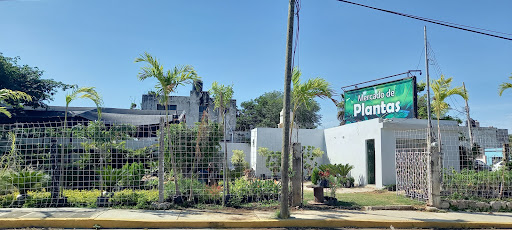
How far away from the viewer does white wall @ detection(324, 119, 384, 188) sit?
50.4 feet

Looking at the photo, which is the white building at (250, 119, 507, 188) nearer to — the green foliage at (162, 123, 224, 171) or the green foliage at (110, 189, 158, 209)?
the green foliage at (162, 123, 224, 171)

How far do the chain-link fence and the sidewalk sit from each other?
21.0 inches

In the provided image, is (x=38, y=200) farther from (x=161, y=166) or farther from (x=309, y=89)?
(x=309, y=89)

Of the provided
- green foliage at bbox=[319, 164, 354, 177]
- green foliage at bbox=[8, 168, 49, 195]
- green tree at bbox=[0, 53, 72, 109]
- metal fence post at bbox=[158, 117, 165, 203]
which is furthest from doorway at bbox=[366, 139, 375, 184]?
green tree at bbox=[0, 53, 72, 109]

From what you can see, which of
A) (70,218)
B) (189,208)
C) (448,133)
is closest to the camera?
(70,218)

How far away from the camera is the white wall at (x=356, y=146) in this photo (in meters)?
15.4

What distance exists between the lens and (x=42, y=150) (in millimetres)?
10055

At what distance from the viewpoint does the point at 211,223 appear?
26.0 feet

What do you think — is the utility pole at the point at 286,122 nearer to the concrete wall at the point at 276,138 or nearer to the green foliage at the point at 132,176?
the green foliage at the point at 132,176

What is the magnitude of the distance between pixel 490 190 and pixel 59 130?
12.2 m

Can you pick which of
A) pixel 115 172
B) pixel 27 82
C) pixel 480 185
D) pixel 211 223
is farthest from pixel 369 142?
pixel 27 82

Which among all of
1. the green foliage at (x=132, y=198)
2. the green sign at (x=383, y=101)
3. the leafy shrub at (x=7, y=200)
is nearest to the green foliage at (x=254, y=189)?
the green foliage at (x=132, y=198)

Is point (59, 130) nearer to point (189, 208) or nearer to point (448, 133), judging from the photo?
point (189, 208)

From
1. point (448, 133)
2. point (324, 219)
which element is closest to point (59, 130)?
point (324, 219)
